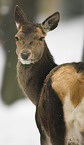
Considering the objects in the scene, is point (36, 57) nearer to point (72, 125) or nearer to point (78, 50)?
point (72, 125)

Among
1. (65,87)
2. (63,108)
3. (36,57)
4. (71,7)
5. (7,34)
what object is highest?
(71,7)

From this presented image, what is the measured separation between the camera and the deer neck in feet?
6.13

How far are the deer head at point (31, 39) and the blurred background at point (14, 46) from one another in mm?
1275

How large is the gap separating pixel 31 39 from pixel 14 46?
145cm

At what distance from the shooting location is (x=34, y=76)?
1.88m

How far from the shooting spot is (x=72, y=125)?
4.86 feet

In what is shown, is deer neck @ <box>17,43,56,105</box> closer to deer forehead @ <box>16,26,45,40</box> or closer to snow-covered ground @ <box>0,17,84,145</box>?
deer forehead @ <box>16,26,45,40</box>

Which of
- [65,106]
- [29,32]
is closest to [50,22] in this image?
[29,32]

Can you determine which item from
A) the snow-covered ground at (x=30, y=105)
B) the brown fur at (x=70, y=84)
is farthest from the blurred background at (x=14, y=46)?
the brown fur at (x=70, y=84)

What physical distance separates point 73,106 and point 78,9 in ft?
8.25

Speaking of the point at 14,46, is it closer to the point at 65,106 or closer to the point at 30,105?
the point at 30,105

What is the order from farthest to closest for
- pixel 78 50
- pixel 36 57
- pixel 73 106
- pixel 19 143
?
pixel 78 50 → pixel 19 143 → pixel 36 57 → pixel 73 106

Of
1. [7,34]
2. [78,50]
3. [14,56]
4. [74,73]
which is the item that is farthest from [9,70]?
[74,73]

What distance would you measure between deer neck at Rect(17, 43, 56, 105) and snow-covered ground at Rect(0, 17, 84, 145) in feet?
3.30
